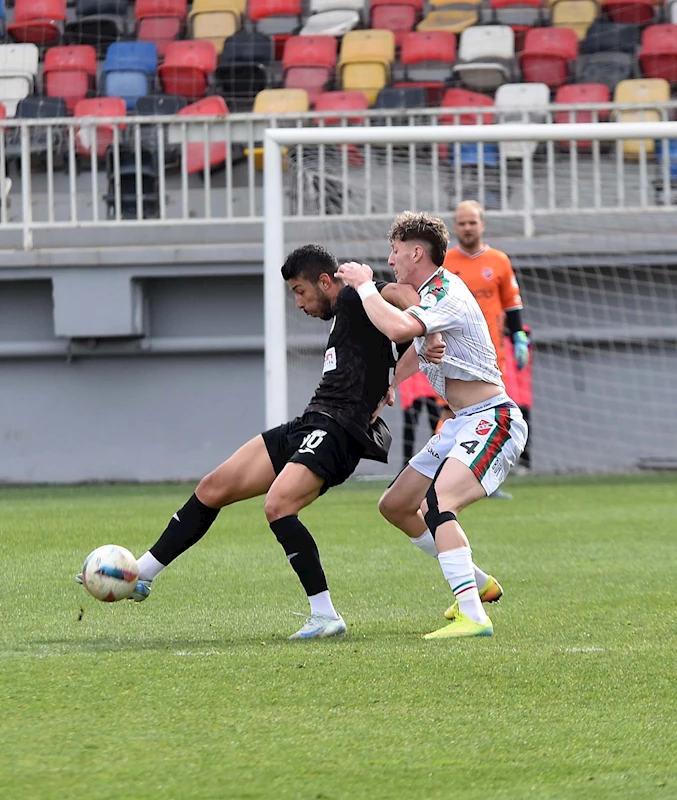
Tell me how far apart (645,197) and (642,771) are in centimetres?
1018

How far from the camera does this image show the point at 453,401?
16.9 ft

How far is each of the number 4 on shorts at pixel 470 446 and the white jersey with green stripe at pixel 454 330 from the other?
0.26m

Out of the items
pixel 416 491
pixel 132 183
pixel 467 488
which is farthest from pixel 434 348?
pixel 132 183

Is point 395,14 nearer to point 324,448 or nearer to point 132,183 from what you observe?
point 132,183

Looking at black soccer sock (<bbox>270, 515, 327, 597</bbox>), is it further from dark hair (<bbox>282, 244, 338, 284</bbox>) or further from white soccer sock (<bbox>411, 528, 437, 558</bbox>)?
dark hair (<bbox>282, 244, 338, 284</bbox>)

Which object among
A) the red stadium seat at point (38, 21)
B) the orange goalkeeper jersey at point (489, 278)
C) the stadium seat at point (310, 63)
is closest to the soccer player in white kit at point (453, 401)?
the orange goalkeeper jersey at point (489, 278)

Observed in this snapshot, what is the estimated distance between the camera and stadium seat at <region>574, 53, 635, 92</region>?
15.3 m

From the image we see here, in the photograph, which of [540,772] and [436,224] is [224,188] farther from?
[540,772]

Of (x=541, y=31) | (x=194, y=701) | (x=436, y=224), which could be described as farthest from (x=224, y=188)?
(x=194, y=701)

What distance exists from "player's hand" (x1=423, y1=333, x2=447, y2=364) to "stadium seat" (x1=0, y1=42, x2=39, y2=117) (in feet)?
34.7

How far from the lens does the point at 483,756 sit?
10.2 ft

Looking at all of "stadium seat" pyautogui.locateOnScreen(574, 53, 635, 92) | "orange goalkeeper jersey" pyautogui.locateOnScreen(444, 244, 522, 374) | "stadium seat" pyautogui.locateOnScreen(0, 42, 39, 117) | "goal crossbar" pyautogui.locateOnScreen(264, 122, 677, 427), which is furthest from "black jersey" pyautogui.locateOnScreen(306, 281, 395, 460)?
"stadium seat" pyautogui.locateOnScreen(574, 53, 635, 92)

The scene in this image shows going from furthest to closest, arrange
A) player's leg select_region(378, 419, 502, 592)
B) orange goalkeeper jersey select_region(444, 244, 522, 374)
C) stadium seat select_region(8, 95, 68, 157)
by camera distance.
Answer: stadium seat select_region(8, 95, 68, 157) < orange goalkeeper jersey select_region(444, 244, 522, 374) < player's leg select_region(378, 419, 502, 592)

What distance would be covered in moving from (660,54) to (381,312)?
11.7 metres
